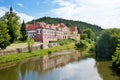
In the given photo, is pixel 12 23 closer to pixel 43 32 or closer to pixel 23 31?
pixel 23 31

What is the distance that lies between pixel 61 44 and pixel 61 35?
14.0 metres

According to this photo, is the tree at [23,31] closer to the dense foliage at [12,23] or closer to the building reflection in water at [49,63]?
the dense foliage at [12,23]

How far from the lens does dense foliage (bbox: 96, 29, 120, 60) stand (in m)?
40.0

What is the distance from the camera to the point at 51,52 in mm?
54062

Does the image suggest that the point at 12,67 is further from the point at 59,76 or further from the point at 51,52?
the point at 51,52

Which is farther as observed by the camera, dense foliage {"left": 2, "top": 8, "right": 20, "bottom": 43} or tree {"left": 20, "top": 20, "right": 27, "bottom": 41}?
tree {"left": 20, "top": 20, "right": 27, "bottom": 41}

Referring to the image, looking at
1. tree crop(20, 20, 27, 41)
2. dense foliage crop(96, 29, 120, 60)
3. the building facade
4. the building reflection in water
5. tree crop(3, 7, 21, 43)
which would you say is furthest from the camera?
the building facade

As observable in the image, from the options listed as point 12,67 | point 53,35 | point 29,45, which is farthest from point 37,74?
point 53,35

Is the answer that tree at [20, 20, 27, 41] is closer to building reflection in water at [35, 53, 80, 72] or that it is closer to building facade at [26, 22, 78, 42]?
building facade at [26, 22, 78, 42]

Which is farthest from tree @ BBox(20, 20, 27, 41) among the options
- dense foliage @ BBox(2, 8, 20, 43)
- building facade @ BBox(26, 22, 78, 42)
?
dense foliage @ BBox(2, 8, 20, 43)

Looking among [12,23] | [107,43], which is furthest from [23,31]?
[107,43]

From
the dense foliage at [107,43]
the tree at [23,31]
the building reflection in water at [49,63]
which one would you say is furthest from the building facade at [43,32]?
the dense foliage at [107,43]

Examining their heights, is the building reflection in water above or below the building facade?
below

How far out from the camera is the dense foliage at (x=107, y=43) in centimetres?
3995
